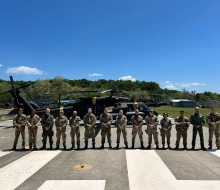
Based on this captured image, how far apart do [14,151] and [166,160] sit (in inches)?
261

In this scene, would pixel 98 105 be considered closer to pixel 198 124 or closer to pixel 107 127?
pixel 107 127

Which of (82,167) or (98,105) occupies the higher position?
(98,105)

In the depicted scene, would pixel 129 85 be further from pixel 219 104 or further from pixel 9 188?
pixel 9 188

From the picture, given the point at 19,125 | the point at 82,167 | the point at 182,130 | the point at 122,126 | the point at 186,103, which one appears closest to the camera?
the point at 82,167

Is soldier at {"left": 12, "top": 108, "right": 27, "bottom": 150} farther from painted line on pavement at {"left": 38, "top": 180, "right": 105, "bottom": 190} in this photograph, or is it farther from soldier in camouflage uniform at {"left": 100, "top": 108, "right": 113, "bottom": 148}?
painted line on pavement at {"left": 38, "top": 180, "right": 105, "bottom": 190}

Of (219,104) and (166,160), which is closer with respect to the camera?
(166,160)

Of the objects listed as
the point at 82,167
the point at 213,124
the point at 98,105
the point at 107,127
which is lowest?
the point at 82,167

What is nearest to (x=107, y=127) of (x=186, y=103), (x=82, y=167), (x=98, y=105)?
(x=82, y=167)

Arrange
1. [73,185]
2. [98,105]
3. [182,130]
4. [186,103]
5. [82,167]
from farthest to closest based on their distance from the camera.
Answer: [186,103], [98,105], [182,130], [82,167], [73,185]

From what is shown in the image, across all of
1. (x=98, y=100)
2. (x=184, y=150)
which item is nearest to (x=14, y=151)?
(x=184, y=150)

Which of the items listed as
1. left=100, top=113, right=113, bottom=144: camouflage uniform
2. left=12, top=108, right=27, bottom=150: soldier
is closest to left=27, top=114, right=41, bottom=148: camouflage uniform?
left=12, top=108, right=27, bottom=150: soldier

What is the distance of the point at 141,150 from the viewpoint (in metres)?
7.92

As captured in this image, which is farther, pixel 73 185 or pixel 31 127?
pixel 31 127

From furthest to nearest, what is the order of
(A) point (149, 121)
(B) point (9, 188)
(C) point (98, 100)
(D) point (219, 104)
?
(D) point (219, 104) < (C) point (98, 100) < (A) point (149, 121) < (B) point (9, 188)
